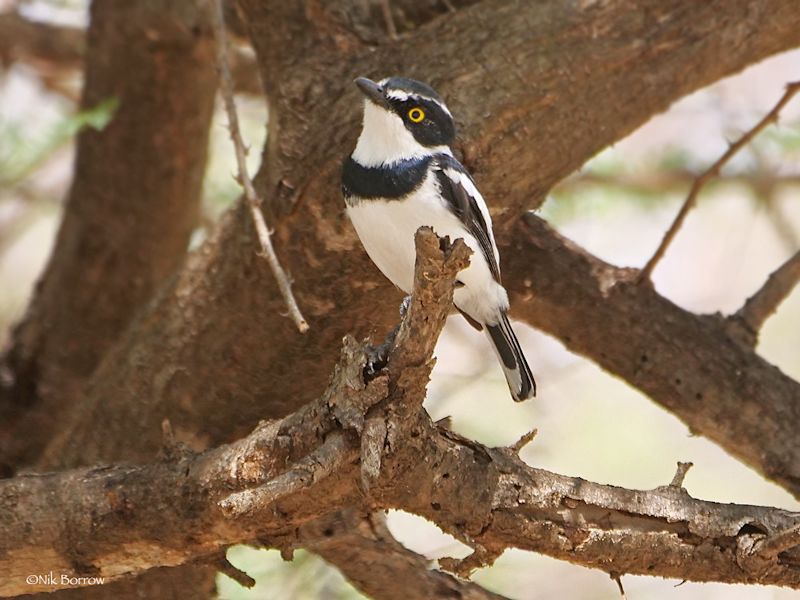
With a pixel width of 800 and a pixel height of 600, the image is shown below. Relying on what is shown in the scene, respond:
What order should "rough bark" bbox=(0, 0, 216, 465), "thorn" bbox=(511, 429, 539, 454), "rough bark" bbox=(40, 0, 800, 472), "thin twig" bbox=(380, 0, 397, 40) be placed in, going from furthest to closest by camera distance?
"rough bark" bbox=(0, 0, 216, 465), "thin twig" bbox=(380, 0, 397, 40), "rough bark" bbox=(40, 0, 800, 472), "thorn" bbox=(511, 429, 539, 454)

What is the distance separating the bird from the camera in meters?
3.47

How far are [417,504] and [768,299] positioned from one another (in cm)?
199

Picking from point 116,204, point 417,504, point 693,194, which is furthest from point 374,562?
point 116,204

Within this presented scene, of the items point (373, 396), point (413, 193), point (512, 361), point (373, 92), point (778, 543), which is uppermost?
point (373, 92)

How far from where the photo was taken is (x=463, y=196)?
3.49 m

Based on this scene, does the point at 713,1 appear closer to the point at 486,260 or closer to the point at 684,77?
the point at 684,77

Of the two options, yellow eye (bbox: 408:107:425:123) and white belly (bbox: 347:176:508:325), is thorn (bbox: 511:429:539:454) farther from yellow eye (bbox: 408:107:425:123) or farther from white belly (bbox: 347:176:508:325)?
yellow eye (bbox: 408:107:425:123)

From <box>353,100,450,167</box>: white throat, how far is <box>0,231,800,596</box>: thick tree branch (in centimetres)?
88

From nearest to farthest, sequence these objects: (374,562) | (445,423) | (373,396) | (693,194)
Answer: (373,396) → (445,423) → (374,562) → (693,194)

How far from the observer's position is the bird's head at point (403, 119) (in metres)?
3.61

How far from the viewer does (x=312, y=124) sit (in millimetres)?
3984

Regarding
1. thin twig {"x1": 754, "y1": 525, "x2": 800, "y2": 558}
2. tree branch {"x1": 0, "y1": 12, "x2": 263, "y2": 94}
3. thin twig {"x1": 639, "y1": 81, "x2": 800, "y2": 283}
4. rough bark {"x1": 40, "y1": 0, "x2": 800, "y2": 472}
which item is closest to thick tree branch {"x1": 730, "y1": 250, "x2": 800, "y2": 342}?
thin twig {"x1": 639, "y1": 81, "x2": 800, "y2": 283}

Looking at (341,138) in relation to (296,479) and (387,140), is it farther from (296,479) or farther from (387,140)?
(296,479)

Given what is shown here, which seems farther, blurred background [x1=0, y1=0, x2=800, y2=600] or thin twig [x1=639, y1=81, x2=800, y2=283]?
blurred background [x1=0, y1=0, x2=800, y2=600]
